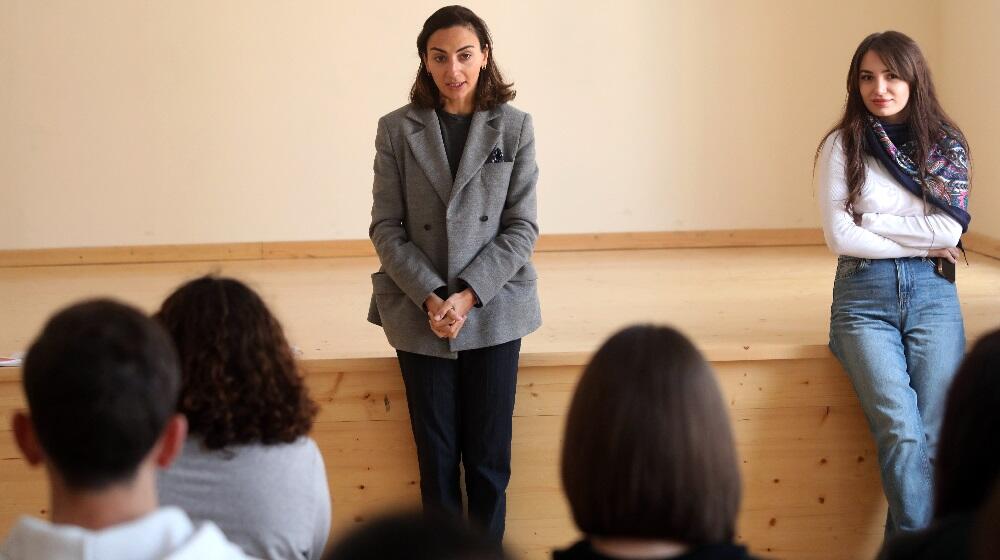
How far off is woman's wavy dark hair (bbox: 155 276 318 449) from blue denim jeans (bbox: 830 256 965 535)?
155 cm

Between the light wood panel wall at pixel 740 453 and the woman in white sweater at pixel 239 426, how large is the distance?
1160 mm

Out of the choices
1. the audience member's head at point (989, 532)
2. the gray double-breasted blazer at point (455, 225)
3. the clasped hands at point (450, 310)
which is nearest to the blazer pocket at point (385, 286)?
the gray double-breasted blazer at point (455, 225)

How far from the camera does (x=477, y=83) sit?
2.59 metres

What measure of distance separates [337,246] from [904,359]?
3.21 metres

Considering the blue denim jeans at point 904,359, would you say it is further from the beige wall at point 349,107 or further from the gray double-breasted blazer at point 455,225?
the beige wall at point 349,107

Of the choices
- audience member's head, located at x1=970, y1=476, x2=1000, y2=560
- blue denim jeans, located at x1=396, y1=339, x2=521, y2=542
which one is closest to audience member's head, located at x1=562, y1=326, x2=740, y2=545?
audience member's head, located at x1=970, y1=476, x2=1000, y2=560

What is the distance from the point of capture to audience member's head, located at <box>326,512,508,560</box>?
2.39 ft

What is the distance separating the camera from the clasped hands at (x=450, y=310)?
98.3 inches

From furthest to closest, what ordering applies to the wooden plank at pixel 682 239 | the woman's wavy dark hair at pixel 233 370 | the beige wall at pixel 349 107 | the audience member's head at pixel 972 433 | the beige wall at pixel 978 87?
the wooden plank at pixel 682 239, the beige wall at pixel 349 107, the beige wall at pixel 978 87, the woman's wavy dark hair at pixel 233 370, the audience member's head at pixel 972 433

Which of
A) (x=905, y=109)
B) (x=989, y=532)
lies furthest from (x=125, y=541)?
(x=905, y=109)

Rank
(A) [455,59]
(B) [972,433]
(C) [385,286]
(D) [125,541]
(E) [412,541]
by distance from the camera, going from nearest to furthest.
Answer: (E) [412,541], (D) [125,541], (B) [972,433], (A) [455,59], (C) [385,286]

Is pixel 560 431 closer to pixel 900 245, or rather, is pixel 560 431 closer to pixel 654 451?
pixel 900 245

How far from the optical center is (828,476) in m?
2.99

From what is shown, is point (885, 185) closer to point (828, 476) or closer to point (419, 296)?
point (828, 476)
